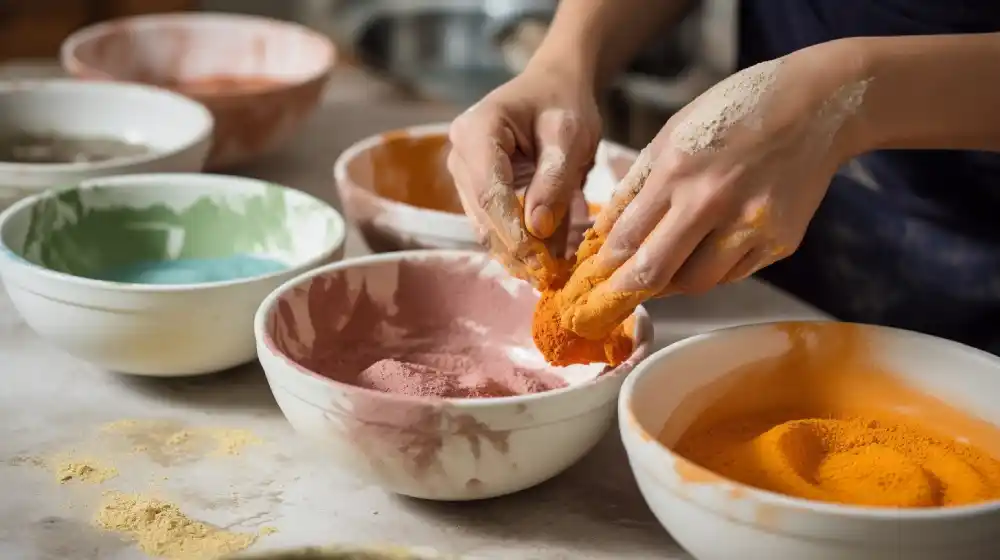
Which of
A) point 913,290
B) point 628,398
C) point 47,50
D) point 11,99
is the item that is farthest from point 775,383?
point 47,50

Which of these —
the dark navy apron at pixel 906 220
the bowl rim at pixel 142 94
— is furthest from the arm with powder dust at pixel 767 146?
the bowl rim at pixel 142 94

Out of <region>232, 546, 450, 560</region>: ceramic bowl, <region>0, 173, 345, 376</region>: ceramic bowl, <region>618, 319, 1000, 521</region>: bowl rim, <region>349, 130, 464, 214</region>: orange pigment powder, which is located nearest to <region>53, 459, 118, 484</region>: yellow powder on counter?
<region>0, 173, 345, 376</region>: ceramic bowl

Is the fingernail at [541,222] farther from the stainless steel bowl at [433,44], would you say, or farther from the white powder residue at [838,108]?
the stainless steel bowl at [433,44]

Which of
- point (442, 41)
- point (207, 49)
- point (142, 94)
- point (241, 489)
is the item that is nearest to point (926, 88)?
point (241, 489)

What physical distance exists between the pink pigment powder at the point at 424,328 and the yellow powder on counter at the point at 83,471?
165 mm

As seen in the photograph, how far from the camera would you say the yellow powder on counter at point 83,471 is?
85 cm

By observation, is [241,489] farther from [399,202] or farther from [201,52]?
[201,52]

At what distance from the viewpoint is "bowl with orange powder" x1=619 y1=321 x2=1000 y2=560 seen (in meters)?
0.64

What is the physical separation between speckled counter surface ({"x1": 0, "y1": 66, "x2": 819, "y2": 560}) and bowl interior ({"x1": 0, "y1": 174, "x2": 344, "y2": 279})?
0.14m

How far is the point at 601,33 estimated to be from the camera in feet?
3.88

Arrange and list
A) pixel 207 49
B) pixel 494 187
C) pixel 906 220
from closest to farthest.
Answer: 1. pixel 494 187
2. pixel 906 220
3. pixel 207 49

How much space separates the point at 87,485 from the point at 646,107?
162 centimetres

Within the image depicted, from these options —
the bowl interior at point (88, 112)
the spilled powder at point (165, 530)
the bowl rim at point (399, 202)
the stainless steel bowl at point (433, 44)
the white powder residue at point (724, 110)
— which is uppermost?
the white powder residue at point (724, 110)

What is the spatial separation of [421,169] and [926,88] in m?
0.66
